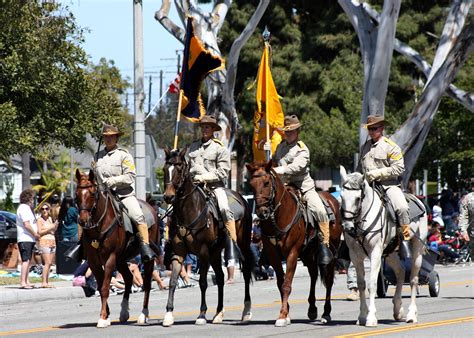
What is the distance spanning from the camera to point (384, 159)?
15.8m

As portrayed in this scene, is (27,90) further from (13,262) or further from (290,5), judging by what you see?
(290,5)

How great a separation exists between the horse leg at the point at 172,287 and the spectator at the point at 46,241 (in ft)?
28.3

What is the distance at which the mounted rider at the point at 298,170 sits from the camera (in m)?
16.2

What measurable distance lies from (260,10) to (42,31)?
6.16m

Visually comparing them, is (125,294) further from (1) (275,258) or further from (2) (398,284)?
(2) (398,284)

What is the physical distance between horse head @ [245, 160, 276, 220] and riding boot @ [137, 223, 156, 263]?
79.4 inches

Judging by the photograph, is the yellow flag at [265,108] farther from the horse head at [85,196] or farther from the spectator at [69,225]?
the horse head at [85,196]

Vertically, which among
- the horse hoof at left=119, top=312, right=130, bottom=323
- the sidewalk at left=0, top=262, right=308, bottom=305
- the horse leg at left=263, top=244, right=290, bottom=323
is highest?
the horse leg at left=263, top=244, right=290, bottom=323

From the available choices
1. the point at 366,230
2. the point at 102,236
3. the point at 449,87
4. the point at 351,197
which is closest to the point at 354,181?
the point at 351,197

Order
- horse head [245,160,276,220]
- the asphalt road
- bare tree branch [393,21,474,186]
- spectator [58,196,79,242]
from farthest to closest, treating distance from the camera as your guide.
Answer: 1. bare tree branch [393,21,474,186]
2. spectator [58,196,79,242]
3. horse head [245,160,276,220]
4. the asphalt road

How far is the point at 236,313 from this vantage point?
18203 millimetres

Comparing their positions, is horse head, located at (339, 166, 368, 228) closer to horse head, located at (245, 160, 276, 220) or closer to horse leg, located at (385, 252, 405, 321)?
horse head, located at (245, 160, 276, 220)

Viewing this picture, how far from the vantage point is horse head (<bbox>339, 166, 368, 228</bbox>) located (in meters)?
15.1

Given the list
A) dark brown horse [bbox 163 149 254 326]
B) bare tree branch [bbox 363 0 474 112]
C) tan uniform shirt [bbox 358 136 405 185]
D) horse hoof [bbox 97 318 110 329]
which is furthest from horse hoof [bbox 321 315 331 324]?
bare tree branch [bbox 363 0 474 112]
